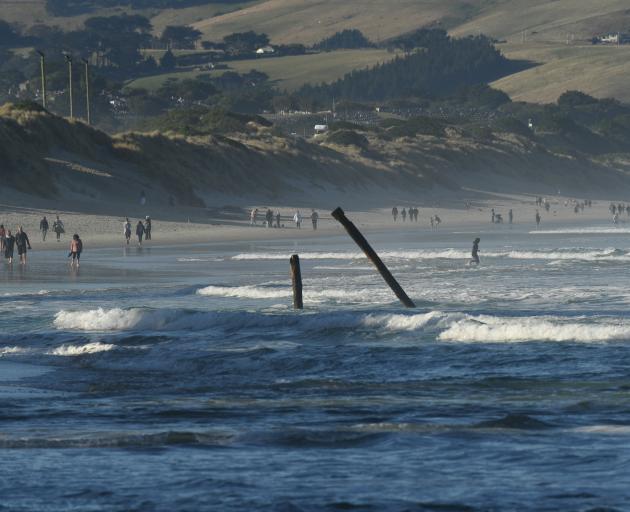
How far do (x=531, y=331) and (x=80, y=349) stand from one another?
691 cm

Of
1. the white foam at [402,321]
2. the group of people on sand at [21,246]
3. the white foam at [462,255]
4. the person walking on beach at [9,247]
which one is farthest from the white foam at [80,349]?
the white foam at [462,255]

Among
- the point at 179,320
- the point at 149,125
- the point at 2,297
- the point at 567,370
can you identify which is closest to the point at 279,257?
the point at 2,297

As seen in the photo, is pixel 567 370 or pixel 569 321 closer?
pixel 567 370

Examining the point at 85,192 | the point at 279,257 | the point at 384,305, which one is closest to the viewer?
the point at 384,305

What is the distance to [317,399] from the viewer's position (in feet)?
51.6

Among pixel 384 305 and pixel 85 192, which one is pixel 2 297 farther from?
pixel 85 192

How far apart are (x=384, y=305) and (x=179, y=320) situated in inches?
202

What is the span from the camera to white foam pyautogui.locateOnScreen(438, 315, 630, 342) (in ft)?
67.4

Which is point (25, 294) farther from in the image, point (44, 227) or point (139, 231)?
A: point (44, 227)

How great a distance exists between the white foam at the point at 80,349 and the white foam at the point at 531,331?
514 centimetres

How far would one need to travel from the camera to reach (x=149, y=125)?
138 meters

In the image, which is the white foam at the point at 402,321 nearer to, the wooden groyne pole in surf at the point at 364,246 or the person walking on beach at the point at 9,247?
the wooden groyne pole in surf at the point at 364,246

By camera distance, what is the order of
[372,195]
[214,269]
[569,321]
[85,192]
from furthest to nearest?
[372,195]
[85,192]
[214,269]
[569,321]

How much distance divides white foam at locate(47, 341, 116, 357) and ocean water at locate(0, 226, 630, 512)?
0.06 meters
